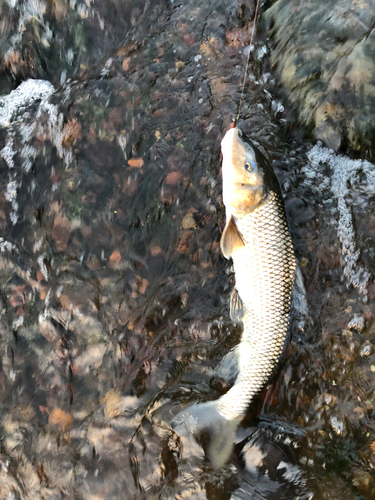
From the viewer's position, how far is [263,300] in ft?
9.92

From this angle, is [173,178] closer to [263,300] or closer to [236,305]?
[236,305]

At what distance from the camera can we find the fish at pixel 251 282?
117 inches

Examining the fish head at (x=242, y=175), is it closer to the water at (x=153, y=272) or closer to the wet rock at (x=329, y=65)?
the water at (x=153, y=272)

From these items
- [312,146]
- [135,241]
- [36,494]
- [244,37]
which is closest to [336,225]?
[312,146]

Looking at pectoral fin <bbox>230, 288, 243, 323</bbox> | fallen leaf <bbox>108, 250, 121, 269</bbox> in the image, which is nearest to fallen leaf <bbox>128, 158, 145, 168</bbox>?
Answer: fallen leaf <bbox>108, 250, 121, 269</bbox>

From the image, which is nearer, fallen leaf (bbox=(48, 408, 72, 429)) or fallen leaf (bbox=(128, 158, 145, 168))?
fallen leaf (bbox=(48, 408, 72, 429))

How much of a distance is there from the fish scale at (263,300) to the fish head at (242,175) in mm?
135

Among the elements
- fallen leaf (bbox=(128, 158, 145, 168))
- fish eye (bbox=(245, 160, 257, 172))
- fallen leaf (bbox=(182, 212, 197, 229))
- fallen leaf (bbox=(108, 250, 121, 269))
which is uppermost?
fish eye (bbox=(245, 160, 257, 172))

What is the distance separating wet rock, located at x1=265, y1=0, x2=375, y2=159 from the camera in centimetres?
329

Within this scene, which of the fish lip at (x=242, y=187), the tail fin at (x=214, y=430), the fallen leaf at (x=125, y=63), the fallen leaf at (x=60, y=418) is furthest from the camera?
the fallen leaf at (x=125, y=63)

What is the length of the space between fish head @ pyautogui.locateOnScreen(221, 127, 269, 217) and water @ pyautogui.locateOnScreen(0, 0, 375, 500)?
1.42 feet

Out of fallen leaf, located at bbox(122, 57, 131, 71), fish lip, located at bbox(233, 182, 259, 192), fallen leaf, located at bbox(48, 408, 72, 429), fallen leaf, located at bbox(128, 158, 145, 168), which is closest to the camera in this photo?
fish lip, located at bbox(233, 182, 259, 192)

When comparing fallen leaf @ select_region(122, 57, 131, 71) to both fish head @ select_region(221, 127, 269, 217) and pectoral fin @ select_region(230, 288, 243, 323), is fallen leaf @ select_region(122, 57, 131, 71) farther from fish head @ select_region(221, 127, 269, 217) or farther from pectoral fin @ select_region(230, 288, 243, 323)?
pectoral fin @ select_region(230, 288, 243, 323)

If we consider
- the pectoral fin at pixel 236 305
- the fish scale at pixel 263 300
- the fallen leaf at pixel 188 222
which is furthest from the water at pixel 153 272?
the fish scale at pixel 263 300
